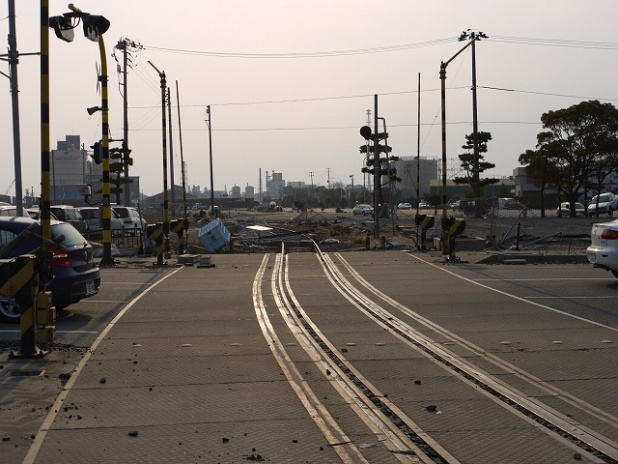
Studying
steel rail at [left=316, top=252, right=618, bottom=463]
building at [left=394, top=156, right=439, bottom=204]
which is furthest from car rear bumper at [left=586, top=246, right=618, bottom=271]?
building at [left=394, top=156, right=439, bottom=204]

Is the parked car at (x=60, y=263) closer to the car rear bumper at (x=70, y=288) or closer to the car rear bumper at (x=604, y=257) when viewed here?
the car rear bumper at (x=70, y=288)

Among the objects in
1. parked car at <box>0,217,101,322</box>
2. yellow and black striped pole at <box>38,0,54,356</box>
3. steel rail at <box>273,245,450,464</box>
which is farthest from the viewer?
parked car at <box>0,217,101,322</box>

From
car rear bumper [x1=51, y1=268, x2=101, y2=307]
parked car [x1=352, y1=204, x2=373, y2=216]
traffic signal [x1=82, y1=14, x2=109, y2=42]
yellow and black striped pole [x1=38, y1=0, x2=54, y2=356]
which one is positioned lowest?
car rear bumper [x1=51, y1=268, x2=101, y2=307]

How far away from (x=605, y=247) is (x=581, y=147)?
4203cm

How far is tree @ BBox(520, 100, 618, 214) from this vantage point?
55375mm

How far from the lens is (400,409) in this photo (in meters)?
7.38

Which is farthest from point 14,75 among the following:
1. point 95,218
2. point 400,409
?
point 400,409

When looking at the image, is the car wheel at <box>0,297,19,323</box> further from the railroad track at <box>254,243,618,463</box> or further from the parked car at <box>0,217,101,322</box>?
the railroad track at <box>254,243,618,463</box>

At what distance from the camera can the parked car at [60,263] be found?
482 inches

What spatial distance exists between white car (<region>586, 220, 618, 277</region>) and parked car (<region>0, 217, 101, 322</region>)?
9.81m

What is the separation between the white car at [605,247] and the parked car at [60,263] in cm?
981

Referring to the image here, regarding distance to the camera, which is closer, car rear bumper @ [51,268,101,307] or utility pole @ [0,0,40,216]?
car rear bumper @ [51,268,101,307]

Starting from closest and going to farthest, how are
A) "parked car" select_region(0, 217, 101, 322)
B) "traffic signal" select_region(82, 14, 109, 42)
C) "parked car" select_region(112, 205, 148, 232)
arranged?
"parked car" select_region(0, 217, 101, 322) → "traffic signal" select_region(82, 14, 109, 42) → "parked car" select_region(112, 205, 148, 232)

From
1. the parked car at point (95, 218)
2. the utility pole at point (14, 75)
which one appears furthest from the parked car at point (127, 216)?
the utility pole at point (14, 75)
